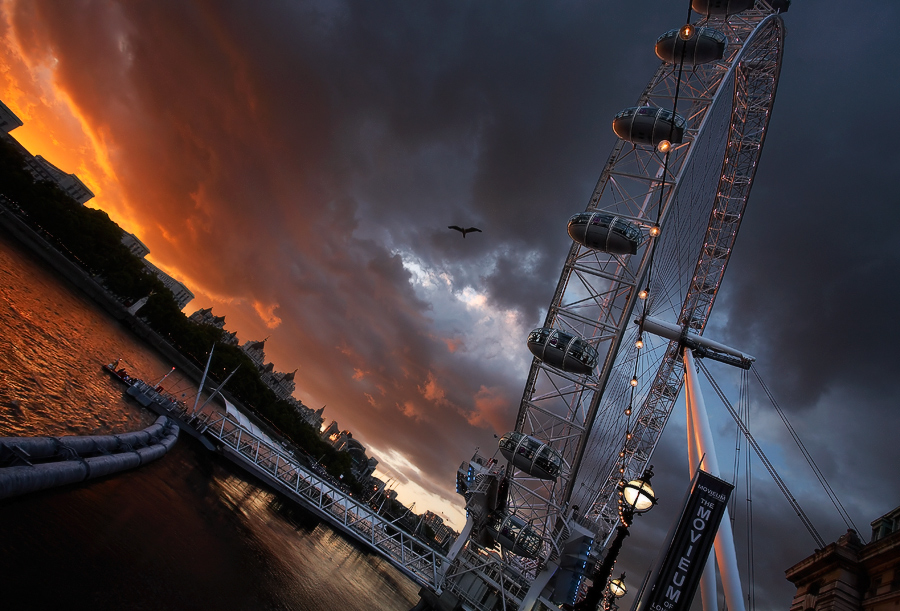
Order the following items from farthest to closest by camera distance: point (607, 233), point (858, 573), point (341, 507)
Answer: point (341, 507) < point (607, 233) < point (858, 573)

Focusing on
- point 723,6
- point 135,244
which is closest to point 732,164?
point 723,6

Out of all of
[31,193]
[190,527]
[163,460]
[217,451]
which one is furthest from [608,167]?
[31,193]

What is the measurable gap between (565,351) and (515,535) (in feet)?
40.4

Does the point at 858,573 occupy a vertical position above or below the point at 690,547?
above

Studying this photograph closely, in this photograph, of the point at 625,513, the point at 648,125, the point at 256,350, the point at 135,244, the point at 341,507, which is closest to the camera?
the point at 625,513

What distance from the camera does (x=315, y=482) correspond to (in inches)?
1427

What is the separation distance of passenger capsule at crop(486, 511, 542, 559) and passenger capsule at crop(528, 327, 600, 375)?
35.8 ft

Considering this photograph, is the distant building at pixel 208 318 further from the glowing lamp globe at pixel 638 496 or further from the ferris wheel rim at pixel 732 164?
the glowing lamp globe at pixel 638 496

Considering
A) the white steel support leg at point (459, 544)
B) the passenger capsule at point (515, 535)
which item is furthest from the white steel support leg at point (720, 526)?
the white steel support leg at point (459, 544)

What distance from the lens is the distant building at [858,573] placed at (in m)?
18.2

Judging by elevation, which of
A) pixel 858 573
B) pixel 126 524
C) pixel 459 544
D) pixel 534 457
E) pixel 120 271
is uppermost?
pixel 858 573

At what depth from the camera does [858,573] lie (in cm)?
2045

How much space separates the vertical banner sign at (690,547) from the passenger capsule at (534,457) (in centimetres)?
1453

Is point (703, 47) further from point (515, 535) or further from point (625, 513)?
point (515, 535)
